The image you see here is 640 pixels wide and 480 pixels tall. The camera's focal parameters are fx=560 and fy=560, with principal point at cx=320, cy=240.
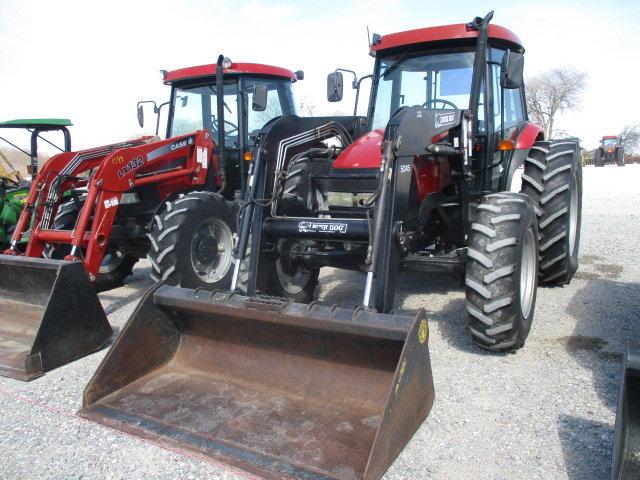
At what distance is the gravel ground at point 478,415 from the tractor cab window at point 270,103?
120 inches

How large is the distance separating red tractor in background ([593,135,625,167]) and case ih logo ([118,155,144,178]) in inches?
1659

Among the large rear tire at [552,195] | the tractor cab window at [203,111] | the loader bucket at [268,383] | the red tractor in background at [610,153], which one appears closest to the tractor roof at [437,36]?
the large rear tire at [552,195]

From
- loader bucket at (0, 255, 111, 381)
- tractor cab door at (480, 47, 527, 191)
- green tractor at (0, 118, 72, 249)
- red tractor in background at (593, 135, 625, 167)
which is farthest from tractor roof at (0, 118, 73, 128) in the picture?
red tractor in background at (593, 135, 625, 167)

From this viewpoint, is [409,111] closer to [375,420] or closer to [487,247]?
[487,247]

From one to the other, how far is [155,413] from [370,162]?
7.91 ft

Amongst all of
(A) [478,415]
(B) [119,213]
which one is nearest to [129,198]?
(B) [119,213]

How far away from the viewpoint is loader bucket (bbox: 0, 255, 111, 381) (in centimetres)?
412

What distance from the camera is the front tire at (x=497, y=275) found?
153 inches

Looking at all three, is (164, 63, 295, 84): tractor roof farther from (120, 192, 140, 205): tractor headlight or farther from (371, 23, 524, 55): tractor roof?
(371, 23, 524, 55): tractor roof

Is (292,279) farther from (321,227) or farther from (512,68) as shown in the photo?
(512,68)

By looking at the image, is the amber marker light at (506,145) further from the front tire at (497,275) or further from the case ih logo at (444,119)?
the front tire at (497,275)

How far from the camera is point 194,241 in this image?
5.85 meters

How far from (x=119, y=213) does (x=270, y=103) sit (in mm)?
2660

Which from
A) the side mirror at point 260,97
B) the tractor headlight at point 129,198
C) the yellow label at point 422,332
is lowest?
the yellow label at point 422,332
